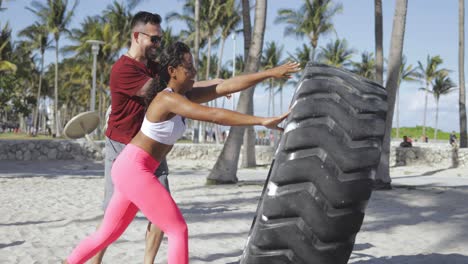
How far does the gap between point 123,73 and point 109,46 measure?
41556 millimetres

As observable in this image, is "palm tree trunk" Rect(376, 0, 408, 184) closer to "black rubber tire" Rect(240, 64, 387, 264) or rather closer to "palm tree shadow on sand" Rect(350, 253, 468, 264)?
"palm tree shadow on sand" Rect(350, 253, 468, 264)

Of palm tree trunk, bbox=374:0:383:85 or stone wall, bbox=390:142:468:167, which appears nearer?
palm tree trunk, bbox=374:0:383:85

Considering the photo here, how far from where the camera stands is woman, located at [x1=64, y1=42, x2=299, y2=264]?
2773 millimetres

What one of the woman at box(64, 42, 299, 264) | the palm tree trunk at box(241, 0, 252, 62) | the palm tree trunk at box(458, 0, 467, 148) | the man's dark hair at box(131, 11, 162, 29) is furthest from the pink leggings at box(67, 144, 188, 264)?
the palm tree trunk at box(458, 0, 467, 148)

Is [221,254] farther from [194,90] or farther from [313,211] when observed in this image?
[313,211]

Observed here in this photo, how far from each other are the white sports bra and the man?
49 cm

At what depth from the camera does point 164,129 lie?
291cm

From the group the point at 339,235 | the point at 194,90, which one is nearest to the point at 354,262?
the point at 194,90

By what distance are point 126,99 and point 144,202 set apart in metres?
0.89

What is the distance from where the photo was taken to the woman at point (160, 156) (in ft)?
9.10

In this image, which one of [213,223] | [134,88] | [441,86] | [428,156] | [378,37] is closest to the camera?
[134,88]

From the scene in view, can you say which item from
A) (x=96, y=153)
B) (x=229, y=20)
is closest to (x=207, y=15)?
(x=229, y=20)

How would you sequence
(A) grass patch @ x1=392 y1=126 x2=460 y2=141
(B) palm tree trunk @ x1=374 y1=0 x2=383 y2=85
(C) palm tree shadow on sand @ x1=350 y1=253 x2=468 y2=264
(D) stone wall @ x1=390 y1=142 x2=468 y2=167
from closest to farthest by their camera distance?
1. (C) palm tree shadow on sand @ x1=350 y1=253 x2=468 y2=264
2. (B) palm tree trunk @ x1=374 y1=0 x2=383 y2=85
3. (D) stone wall @ x1=390 y1=142 x2=468 y2=167
4. (A) grass patch @ x1=392 y1=126 x2=460 y2=141

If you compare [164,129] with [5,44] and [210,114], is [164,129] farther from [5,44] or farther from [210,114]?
[5,44]
